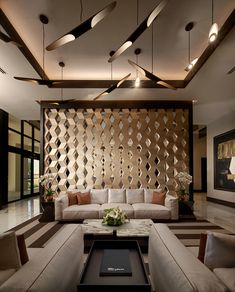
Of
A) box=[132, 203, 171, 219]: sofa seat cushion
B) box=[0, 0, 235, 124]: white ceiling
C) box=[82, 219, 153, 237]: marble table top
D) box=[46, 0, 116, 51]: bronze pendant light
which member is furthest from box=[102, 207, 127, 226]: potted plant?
box=[0, 0, 235, 124]: white ceiling

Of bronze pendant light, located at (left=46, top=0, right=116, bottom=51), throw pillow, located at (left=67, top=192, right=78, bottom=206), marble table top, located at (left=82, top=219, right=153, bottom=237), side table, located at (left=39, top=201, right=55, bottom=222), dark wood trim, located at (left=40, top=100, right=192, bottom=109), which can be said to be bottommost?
side table, located at (left=39, top=201, right=55, bottom=222)

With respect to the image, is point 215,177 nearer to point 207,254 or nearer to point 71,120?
point 71,120

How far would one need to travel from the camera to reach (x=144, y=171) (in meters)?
6.25

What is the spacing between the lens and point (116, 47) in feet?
13.7

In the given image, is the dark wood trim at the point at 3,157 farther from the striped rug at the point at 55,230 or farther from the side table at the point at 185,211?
the side table at the point at 185,211

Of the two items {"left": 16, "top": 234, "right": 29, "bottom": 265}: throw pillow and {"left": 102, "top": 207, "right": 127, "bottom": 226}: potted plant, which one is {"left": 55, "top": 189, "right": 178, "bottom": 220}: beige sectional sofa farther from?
{"left": 16, "top": 234, "right": 29, "bottom": 265}: throw pillow

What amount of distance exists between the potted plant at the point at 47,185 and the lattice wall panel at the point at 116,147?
314 millimetres

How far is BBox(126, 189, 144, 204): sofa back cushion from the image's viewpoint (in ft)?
18.0

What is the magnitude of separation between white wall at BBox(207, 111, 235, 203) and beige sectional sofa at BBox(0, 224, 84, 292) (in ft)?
22.8

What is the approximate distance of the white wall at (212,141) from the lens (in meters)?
7.45

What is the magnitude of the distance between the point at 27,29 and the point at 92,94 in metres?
2.42

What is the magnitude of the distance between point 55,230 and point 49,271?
11.4ft

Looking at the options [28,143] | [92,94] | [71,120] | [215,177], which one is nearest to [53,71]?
[92,94]

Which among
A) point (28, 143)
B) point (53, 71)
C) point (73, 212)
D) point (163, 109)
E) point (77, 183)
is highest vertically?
point (53, 71)
